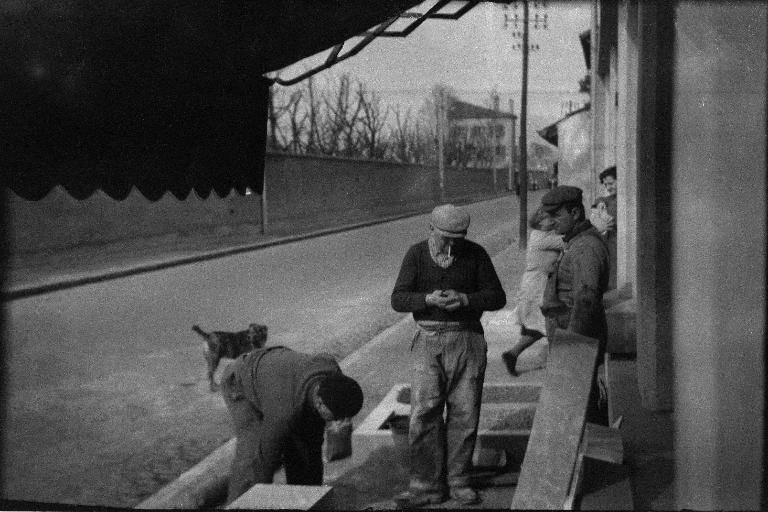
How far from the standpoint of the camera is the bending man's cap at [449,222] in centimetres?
412

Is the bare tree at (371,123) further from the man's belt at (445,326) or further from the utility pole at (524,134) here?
the man's belt at (445,326)

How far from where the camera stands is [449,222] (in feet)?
13.5

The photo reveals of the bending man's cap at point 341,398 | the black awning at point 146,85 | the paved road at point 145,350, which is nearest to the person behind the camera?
the black awning at point 146,85

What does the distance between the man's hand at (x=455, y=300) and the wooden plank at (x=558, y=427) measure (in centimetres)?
60

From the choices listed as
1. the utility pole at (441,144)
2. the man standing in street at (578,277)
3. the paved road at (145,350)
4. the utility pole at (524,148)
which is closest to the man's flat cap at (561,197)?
the man standing in street at (578,277)

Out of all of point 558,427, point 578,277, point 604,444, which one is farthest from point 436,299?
point 604,444

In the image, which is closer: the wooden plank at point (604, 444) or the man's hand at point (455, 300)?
the wooden plank at point (604, 444)

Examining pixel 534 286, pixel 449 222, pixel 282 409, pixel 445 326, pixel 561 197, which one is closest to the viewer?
pixel 282 409

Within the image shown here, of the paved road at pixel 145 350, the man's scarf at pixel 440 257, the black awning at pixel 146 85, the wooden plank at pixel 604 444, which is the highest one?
the black awning at pixel 146 85

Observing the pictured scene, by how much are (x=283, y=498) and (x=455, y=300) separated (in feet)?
4.35

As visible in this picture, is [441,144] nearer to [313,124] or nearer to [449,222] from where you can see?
[313,124]

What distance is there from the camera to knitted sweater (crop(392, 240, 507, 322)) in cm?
422

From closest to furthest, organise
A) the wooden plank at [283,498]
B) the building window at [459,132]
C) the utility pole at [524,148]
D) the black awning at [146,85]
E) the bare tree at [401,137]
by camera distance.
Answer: the black awning at [146,85] < the wooden plank at [283,498] < the utility pole at [524,148] < the bare tree at [401,137] < the building window at [459,132]

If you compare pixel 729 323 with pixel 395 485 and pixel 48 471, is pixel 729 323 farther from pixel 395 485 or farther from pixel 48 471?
pixel 48 471
